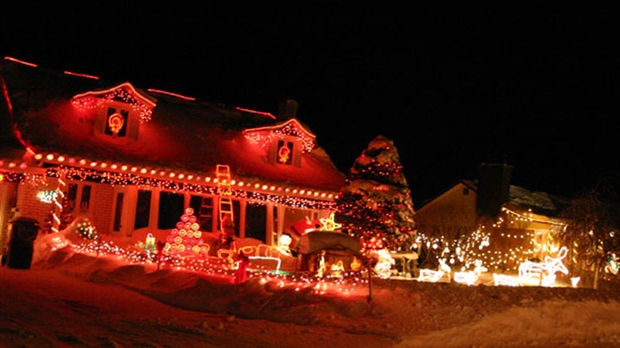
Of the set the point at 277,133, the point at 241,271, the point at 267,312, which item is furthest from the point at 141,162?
the point at 267,312

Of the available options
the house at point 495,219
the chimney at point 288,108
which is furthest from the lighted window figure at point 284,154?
the house at point 495,219

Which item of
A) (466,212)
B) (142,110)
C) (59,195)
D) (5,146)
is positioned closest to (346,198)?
(142,110)

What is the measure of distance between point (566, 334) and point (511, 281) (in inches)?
249

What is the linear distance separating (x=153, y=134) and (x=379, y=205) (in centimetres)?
826

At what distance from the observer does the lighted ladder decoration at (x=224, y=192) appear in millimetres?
20891

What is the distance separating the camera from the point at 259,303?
11.7 meters

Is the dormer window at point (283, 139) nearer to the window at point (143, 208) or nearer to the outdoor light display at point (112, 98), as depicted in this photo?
the outdoor light display at point (112, 98)

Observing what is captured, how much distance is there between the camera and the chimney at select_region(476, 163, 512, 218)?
33094 millimetres

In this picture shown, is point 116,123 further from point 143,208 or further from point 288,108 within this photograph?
point 288,108

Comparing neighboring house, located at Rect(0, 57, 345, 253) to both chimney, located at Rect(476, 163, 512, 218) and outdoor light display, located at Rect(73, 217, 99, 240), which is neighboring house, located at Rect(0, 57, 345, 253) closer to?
outdoor light display, located at Rect(73, 217, 99, 240)

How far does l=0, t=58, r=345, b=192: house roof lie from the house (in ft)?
20.9

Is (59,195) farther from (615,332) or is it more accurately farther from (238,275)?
(615,332)

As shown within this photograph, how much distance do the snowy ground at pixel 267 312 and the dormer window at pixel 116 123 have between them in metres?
6.31

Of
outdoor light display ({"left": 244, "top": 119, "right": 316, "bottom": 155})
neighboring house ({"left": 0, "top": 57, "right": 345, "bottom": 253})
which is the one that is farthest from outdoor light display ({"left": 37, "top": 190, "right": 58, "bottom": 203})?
outdoor light display ({"left": 244, "top": 119, "right": 316, "bottom": 155})
